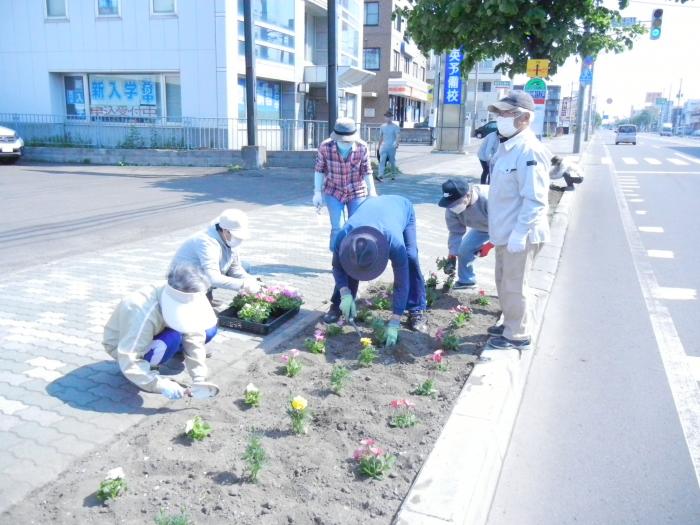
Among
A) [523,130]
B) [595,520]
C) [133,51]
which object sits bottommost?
[595,520]

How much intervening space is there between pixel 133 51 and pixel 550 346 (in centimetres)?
1927

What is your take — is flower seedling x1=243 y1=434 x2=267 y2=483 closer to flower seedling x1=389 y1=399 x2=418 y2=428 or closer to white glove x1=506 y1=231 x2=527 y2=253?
flower seedling x1=389 y1=399 x2=418 y2=428

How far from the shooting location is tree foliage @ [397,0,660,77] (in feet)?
39.8

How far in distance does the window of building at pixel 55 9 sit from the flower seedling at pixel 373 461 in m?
22.6

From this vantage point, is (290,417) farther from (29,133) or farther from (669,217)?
(29,133)

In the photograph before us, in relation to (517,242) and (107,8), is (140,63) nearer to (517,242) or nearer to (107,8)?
(107,8)

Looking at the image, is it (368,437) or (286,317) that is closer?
(368,437)

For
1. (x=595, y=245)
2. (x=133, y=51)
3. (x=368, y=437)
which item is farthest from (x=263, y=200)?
(x=133, y=51)

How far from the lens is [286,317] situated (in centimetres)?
525

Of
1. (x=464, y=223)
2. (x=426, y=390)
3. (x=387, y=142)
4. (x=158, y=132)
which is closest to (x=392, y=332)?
(x=426, y=390)

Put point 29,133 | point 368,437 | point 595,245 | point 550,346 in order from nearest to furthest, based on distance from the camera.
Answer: point 368,437 < point 550,346 < point 595,245 < point 29,133

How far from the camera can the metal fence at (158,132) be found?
20109 mm

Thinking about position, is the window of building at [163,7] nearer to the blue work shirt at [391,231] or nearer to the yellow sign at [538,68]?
the yellow sign at [538,68]

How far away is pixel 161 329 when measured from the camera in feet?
12.5
